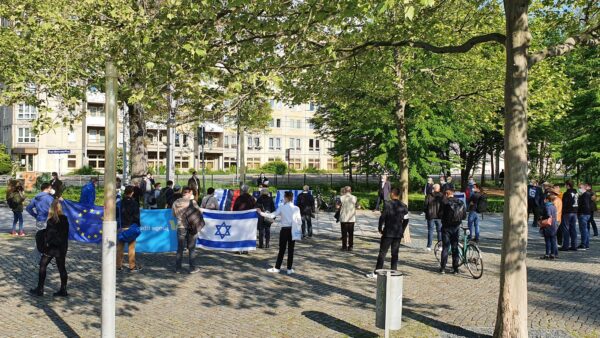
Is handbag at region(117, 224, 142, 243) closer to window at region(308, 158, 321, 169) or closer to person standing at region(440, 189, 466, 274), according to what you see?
person standing at region(440, 189, 466, 274)

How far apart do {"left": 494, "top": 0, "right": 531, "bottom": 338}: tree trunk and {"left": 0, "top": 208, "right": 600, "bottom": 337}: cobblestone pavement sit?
759mm

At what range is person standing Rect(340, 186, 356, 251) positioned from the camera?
50.5ft

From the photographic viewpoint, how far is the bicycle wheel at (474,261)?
11.7 metres

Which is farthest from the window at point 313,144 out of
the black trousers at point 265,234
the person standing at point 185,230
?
the person standing at point 185,230

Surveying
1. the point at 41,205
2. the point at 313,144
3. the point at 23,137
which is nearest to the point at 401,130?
the point at 41,205

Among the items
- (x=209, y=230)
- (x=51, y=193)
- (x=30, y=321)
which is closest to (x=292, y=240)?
(x=209, y=230)

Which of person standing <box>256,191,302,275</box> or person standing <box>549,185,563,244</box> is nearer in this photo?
A: person standing <box>256,191,302,275</box>

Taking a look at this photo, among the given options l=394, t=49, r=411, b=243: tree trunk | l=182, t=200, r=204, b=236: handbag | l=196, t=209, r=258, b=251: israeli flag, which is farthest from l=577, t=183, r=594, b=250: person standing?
l=182, t=200, r=204, b=236: handbag

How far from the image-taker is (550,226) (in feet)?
46.8

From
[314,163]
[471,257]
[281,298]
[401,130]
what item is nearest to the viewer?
[281,298]

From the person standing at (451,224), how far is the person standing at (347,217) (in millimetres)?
3572

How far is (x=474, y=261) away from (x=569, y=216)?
5721 millimetres

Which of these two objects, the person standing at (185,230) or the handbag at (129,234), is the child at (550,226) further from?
the handbag at (129,234)

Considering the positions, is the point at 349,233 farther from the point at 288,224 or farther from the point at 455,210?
the point at 455,210
